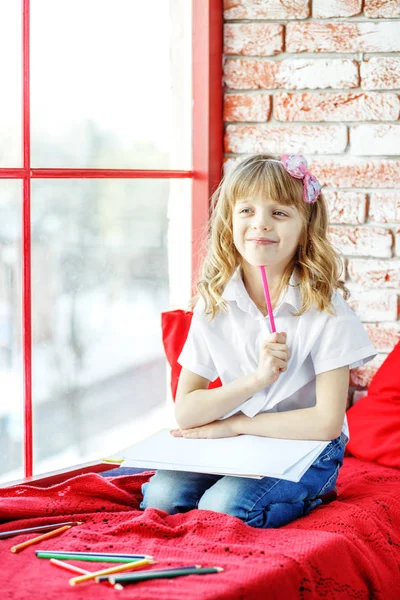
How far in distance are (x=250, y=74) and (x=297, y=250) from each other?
0.70 metres

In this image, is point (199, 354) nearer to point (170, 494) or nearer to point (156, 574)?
point (170, 494)

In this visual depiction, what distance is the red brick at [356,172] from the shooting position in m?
2.24

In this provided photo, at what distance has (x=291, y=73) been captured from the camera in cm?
230

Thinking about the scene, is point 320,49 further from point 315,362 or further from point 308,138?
point 315,362

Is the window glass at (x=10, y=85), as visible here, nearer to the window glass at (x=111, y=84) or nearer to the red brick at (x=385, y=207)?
the window glass at (x=111, y=84)

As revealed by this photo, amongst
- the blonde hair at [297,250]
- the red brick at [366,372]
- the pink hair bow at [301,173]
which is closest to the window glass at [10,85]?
the blonde hair at [297,250]

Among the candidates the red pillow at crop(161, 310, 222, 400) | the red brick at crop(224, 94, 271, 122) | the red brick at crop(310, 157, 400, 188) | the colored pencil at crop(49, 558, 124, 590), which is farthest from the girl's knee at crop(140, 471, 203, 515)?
the red brick at crop(224, 94, 271, 122)

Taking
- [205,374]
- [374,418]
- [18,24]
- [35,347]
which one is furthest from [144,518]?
[18,24]

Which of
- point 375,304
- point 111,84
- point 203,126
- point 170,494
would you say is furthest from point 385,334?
point 111,84

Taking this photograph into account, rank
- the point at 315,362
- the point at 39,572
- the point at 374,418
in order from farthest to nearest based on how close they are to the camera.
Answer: the point at 374,418, the point at 315,362, the point at 39,572

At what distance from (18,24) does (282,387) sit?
980 mm

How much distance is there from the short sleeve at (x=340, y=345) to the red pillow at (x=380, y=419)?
1.10 feet

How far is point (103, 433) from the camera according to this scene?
2254 mm

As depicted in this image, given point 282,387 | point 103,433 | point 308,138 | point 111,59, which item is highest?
point 111,59
